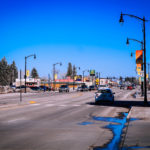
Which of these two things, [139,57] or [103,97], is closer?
[139,57]

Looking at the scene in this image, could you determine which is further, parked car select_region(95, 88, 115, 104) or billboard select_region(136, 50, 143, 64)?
parked car select_region(95, 88, 115, 104)

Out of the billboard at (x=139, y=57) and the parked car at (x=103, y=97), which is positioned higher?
the billboard at (x=139, y=57)

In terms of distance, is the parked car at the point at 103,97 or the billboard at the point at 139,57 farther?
the parked car at the point at 103,97

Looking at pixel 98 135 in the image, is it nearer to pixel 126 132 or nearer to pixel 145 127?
pixel 126 132

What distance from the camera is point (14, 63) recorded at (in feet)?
470

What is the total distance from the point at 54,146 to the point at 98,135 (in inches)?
94.9

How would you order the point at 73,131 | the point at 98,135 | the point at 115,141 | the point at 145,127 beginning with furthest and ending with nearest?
1. the point at 145,127
2. the point at 73,131
3. the point at 98,135
4. the point at 115,141

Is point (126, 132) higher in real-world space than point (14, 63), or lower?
lower

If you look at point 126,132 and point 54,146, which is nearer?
point 54,146

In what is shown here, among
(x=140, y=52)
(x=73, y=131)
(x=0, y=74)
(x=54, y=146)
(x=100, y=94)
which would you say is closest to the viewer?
(x=54, y=146)

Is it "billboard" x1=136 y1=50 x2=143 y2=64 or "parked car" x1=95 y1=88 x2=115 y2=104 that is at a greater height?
"billboard" x1=136 y1=50 x2=143 y2=64

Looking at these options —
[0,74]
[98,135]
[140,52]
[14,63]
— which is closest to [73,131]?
[98,135]

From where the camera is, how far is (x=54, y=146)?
8.20 metres

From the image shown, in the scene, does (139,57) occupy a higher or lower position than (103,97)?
higher
